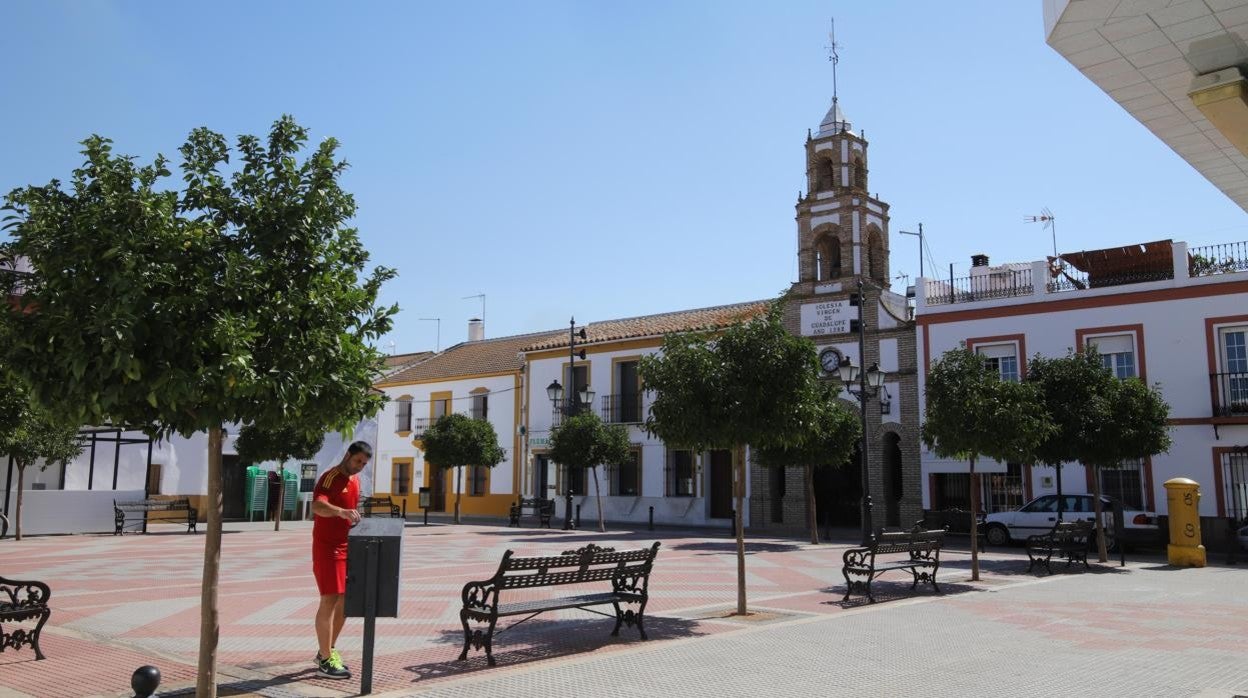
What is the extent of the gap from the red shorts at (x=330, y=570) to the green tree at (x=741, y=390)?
4.89 metres

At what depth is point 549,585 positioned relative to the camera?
8.75m

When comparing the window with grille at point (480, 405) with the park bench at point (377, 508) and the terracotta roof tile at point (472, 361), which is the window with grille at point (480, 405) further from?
the park bench at point (377, 508)

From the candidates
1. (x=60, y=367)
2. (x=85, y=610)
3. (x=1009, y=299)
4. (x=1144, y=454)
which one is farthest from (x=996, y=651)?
(x=1009, y=299)

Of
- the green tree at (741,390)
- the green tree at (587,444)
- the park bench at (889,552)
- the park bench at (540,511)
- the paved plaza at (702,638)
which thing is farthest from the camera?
the park bench at (540,511)

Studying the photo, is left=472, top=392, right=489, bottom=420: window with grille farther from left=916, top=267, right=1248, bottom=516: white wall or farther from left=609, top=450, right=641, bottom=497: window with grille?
left=916, top=267, right=1248, bottom=516: white wall

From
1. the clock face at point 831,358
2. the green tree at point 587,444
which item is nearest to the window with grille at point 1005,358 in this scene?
the clock face at point 831,358

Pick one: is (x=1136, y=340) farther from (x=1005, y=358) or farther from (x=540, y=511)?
(x=540, y=511)

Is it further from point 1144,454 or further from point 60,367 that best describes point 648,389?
point 1144,454

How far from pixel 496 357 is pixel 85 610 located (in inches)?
1151

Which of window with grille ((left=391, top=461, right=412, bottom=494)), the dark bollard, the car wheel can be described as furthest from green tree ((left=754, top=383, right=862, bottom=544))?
window with grille ((left=391, top=461, right=412, bottom=494))

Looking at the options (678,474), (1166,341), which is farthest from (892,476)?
(1166,341)

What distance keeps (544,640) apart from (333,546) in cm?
251

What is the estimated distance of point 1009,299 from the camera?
24938 millimetres

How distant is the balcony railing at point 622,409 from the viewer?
32.6m
